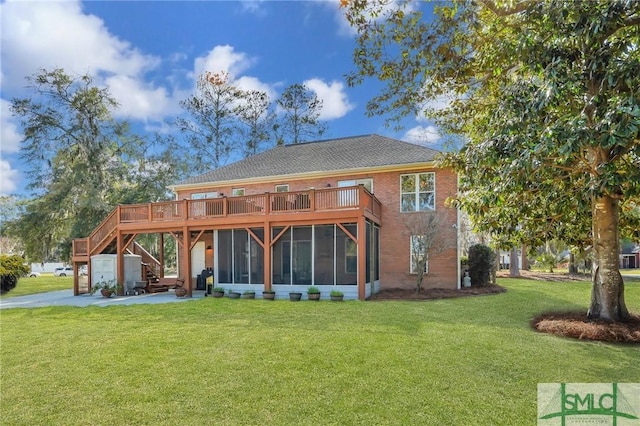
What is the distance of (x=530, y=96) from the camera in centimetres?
652

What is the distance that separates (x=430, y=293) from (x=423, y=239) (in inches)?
78.1

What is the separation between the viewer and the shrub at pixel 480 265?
15.7 meters

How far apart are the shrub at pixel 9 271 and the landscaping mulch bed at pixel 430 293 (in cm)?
1791

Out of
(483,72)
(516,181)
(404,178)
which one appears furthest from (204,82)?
(516,181)

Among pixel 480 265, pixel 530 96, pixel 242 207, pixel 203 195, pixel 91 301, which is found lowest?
pixel 91 301

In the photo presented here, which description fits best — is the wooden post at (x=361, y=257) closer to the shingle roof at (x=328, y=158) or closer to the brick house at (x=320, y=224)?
the brick house at (x=320, y=224)

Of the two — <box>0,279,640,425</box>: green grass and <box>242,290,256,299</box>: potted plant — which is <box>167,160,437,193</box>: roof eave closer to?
<box>242,290,256,299</box>: potted plant

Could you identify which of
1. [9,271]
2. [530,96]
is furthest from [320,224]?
[9,271]

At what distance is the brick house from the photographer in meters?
13.4

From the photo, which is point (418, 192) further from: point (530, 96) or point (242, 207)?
point (530, 96)

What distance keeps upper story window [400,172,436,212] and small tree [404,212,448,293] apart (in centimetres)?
38

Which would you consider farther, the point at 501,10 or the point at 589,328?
the point at 501,10

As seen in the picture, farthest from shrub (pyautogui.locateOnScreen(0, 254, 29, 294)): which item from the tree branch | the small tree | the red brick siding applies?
the tree branch

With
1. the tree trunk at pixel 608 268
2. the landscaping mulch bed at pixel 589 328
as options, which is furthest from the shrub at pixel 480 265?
the tree trunk at pixel 608 268
